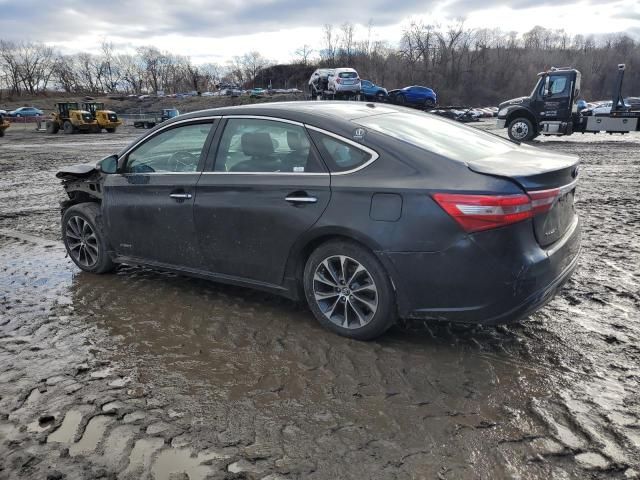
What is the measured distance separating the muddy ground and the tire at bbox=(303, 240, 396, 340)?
0.14m

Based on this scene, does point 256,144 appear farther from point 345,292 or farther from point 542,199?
point 542,199

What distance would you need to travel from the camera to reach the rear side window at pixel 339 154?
343cm

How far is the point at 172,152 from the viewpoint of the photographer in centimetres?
449

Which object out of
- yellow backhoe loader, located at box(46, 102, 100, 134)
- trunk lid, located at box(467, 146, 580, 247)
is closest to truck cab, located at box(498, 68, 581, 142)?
trunk lid, located at box(467, 146, 580, 247)

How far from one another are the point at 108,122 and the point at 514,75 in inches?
2964

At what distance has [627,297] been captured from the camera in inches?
165

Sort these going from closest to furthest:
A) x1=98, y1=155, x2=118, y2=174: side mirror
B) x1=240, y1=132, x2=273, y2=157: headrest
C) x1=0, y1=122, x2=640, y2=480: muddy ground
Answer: x1=0, y1=122, x2=640, y2=480: muddy ground < x1=240, y1=132, x2=273, y2=157: headrest < x1=98, y1=155, x2=118, y2=174: side mirror

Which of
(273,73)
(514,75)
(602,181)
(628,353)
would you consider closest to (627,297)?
(628,353)

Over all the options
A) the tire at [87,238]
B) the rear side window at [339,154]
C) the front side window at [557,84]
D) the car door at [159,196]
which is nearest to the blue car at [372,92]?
the front side window at [557,84]

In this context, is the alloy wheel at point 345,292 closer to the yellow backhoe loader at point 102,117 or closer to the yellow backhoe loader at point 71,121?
the yellow backhoe loader at point 71,121

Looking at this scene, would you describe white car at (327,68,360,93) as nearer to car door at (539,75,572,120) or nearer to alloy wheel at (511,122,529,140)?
alloy wheel at (511,122,529,140)

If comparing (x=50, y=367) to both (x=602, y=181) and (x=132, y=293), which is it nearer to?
(x=132, y=293)

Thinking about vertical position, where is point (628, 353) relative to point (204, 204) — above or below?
below

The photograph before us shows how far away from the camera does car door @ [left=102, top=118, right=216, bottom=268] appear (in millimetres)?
4199
